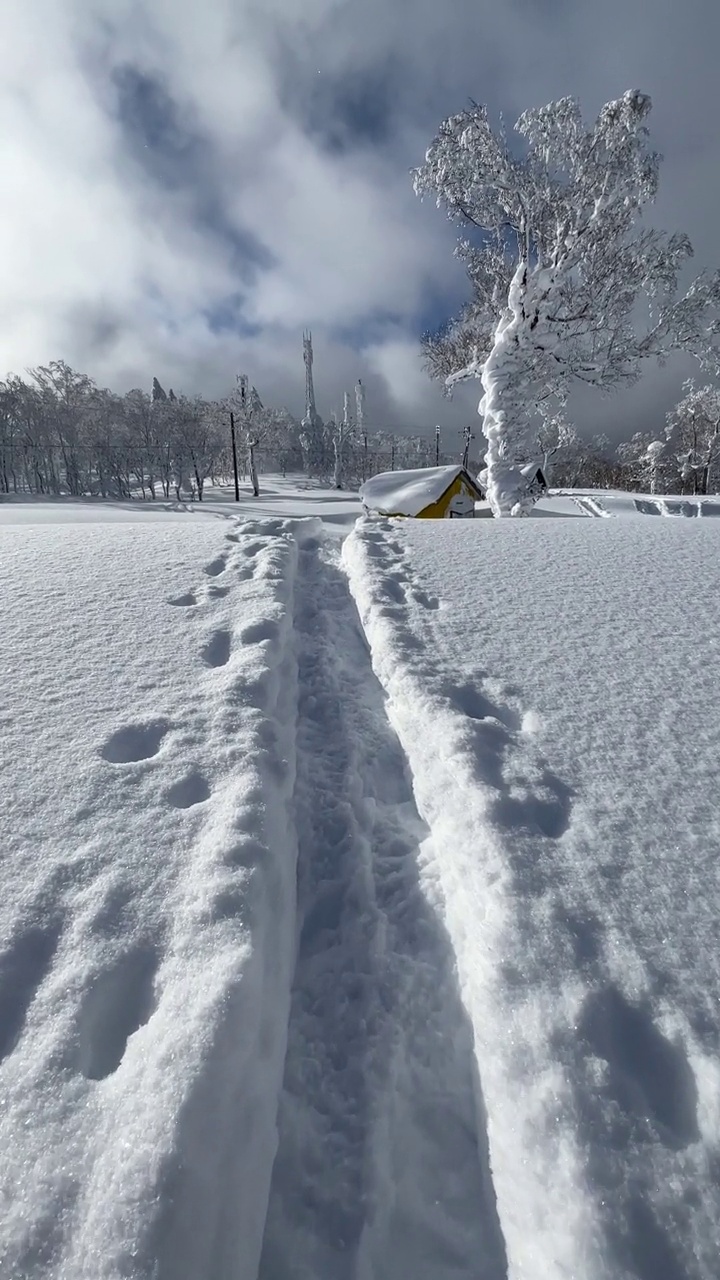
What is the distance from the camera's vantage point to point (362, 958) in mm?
1960

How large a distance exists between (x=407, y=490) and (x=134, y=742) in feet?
45.2

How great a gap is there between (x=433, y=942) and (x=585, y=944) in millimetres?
563

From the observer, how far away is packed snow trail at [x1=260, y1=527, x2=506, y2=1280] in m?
1.34

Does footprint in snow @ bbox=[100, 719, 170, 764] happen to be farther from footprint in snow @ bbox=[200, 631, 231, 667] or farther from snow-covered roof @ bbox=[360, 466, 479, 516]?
snow-covered roof @ bbox=[360, 466, 479, 516]

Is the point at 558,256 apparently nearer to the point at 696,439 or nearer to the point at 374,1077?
the point at 374,1077

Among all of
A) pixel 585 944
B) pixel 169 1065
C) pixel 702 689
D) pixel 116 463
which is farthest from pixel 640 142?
pixel 116 463

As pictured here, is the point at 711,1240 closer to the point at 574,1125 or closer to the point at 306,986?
the point at 574,1125

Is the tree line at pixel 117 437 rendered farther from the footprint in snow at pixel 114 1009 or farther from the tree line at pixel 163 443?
the footprint in snow at pixel 114 1009

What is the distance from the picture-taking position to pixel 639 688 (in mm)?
2893

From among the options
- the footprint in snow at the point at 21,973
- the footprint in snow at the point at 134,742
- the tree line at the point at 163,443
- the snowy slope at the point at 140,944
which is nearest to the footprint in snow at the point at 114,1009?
the snowy slope at the point at 140,944

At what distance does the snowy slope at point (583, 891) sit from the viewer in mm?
1254

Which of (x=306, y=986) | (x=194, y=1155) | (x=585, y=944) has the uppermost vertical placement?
(x=585, y=944)

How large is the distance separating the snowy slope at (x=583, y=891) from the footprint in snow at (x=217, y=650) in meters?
1.03

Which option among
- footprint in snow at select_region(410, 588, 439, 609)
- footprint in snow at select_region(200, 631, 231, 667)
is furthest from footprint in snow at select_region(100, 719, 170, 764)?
footprint in snow at select_region(410, 588, 439, 609)
